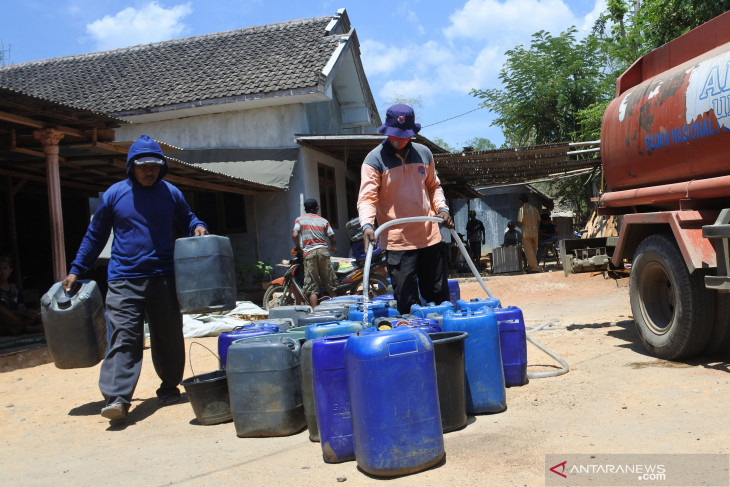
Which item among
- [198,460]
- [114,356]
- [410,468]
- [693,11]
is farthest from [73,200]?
[693,11]

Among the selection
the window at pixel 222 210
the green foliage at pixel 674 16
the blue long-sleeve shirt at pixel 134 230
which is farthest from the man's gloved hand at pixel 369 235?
the green foliage at pixel 674 16

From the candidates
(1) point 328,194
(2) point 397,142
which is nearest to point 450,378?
(2) point 397,142

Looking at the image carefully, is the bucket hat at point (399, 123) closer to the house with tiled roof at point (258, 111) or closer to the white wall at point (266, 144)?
the house with tiled roof at point (258, 111)

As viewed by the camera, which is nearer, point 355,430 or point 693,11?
point 355,430

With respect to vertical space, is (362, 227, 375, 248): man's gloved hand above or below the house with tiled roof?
below

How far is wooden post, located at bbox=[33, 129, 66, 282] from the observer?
800cm

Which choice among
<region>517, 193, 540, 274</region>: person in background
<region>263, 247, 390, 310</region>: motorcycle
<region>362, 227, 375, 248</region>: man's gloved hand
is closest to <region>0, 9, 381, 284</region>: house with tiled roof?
<region>263, 247, 390, 310</region>: motorcycle

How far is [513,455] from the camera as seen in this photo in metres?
3.08

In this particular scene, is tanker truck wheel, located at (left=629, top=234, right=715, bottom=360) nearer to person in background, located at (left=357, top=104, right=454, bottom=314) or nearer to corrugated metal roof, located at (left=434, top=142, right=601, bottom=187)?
person in background, located at (left=357, top=104, right=454, bottom=314)

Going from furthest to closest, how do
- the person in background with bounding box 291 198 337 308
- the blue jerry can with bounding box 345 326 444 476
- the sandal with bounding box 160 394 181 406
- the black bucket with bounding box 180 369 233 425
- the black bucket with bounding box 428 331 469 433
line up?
the person in background with bounding box 291 198 337 308 → the sandal with bounding box 160 394 181 406 → the black bucket with bounding box 180 369 233 425 → the black bucket with bounding box 428 331 469 433 → the blue jerry can with bounding box 345 326 444 476

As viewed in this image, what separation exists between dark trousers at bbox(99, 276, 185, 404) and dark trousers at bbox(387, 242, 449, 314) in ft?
5.70

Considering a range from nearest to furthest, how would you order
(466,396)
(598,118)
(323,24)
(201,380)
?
1. (466,396)
2. (201,380)
3. (323,24)
4. (598,118)

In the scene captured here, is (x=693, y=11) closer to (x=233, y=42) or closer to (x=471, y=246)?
(x=471, y=246)

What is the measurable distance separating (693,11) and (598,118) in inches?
213
